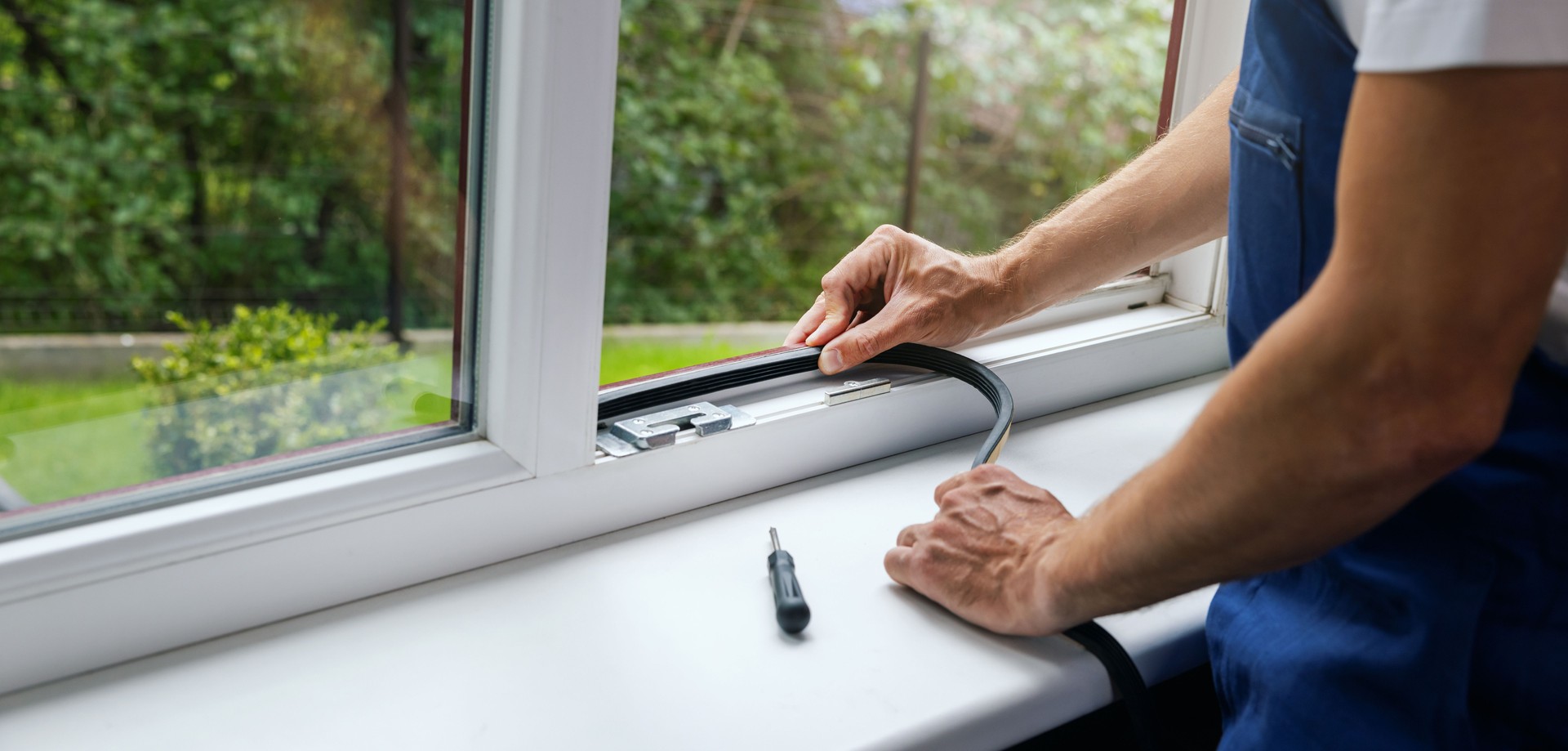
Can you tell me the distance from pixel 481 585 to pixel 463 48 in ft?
1.36

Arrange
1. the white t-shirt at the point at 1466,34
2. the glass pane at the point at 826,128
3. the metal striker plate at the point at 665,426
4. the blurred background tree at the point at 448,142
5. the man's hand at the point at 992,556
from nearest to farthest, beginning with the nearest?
the white t-shirt at the point at 1466,34 < the man's hand at the point at 992,556 < the metal striker plate at the point at 665,426 < the blurred background tree at the point at 448,142 < the glass pane at the point at 826,128

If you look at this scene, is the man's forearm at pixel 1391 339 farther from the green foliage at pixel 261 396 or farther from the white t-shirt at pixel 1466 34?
the green foliage at pixel 261 396

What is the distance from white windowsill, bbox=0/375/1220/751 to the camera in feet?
2.39

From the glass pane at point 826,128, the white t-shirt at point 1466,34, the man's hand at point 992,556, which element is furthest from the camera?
the glass pane at point 826,128

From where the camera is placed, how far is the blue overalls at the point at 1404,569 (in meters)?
0.71

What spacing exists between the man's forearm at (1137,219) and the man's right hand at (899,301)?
0.13ft

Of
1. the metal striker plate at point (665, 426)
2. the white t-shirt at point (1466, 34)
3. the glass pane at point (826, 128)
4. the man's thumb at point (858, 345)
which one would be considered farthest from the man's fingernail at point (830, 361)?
the glass pane at point (826, 128)

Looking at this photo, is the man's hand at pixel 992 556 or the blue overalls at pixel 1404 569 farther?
the man's hand at pixel 992 556

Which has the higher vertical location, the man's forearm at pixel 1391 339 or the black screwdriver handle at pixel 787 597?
the man's forearm at pixel 1391 339

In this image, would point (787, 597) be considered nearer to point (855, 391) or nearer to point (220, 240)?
point (855, 391)

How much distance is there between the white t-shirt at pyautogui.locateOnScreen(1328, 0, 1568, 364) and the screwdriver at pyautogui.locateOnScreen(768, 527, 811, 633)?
519mm

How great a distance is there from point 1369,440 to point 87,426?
0.96 metres

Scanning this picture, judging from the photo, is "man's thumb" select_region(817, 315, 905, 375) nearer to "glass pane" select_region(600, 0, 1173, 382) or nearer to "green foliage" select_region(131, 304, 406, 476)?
"green foliage" select_region(131, 304, 406, 476)

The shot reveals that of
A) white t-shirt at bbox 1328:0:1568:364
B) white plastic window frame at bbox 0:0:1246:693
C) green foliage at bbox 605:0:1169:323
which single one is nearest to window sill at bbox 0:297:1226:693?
white plastic window frame at bbox 0:0:1246:693
